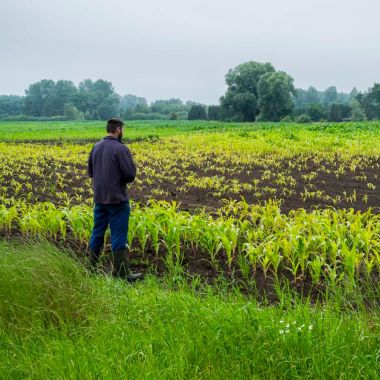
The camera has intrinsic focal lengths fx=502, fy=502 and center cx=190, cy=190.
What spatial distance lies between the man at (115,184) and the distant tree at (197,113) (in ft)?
257

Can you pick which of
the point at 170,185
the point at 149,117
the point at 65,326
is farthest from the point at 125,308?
the point at 149,117

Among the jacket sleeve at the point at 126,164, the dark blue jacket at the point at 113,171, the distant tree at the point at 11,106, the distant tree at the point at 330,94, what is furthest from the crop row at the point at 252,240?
the distant tree at the point at 330,94

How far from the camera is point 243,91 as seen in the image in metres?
77.1

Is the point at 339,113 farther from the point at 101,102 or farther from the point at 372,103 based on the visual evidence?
the point at 101,102

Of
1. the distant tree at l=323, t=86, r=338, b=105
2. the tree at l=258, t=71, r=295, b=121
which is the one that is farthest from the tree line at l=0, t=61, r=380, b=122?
the distant tree at l=323, t=86, r=338, b=105

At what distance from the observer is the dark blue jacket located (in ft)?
18.9

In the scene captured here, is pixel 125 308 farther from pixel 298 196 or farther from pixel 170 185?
pixel 170 185

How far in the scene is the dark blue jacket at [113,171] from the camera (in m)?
5.77

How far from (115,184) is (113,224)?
0.49 m

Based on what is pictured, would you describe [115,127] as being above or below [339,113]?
below

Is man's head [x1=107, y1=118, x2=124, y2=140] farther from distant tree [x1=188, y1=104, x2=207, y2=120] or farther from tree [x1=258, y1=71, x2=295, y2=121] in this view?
distant tree [x1=188, y1=104, x2=207, y2=120]

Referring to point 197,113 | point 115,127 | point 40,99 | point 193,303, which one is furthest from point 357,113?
point 193,303

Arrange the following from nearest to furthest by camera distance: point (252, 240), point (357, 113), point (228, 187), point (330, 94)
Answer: point (252, 240) < point (228, 187) < point (357, 113) < point (330, 94)

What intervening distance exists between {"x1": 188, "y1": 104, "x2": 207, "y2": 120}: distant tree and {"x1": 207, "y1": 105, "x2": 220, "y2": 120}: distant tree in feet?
3.81
